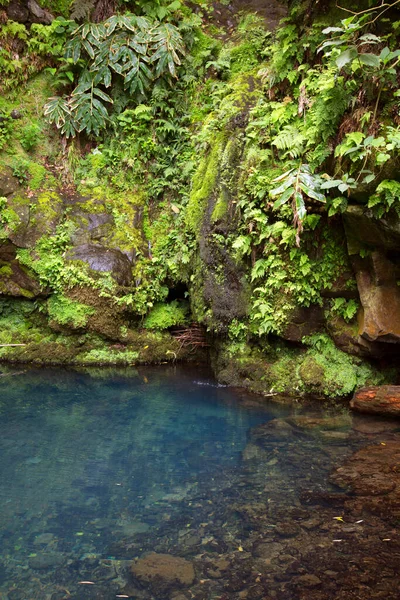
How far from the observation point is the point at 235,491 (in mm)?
4793

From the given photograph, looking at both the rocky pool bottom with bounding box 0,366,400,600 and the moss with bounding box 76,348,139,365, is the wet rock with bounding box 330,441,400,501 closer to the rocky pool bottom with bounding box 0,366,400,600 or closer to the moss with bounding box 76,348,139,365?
the rocky pool bottom with bounding box 0,366,400,600

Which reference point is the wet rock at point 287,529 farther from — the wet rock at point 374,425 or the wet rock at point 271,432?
the wet rock at point 374,425

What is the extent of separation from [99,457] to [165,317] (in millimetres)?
4664

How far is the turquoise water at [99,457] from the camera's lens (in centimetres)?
395

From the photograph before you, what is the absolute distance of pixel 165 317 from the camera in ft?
33.0

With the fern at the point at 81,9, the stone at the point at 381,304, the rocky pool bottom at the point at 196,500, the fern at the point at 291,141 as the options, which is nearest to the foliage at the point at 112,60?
the fern at the point at 81,9

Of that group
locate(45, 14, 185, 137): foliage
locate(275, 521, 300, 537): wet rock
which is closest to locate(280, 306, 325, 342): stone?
locate(275, 521, 300, 537): wet rock

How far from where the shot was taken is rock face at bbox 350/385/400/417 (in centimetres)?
625

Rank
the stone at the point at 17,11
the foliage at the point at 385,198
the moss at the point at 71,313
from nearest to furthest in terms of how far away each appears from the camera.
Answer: the foliage at the point at 385,198, the moss at the point at 71,313, the stone at the point at 17,11

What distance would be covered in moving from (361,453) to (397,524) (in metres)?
1.43

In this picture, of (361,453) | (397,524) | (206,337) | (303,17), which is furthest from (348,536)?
(303,17)

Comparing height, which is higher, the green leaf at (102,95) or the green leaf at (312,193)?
the green leaf at (102,95)

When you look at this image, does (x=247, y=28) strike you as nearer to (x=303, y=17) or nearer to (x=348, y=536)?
(x=303, y=17)

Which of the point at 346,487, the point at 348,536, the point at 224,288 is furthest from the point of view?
the point at 224,288
